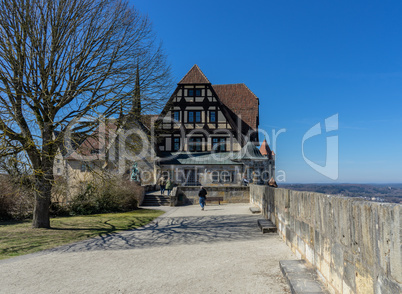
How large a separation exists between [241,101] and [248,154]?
11078 millimetres

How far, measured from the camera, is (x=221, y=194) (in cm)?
2512

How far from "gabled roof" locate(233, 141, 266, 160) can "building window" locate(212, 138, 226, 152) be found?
2266mm

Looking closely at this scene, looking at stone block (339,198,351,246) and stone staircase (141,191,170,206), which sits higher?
stone block (339,198,351,246)

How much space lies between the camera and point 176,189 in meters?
24.8

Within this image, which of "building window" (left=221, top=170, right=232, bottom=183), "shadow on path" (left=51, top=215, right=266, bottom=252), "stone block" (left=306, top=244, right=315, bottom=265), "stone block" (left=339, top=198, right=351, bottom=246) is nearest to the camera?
"stone block" (left=339, top=198, right=351, bottom=246)

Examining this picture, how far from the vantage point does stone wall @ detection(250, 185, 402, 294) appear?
2838mm

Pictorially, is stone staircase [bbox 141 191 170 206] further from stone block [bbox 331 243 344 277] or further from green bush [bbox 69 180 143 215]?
stone block [bbox 331 243 344 277]

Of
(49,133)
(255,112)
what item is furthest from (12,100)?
(255,112)

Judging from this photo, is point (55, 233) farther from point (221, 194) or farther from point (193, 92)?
point (193, 92)

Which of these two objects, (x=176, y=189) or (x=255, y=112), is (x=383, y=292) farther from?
(x=255, y=112)

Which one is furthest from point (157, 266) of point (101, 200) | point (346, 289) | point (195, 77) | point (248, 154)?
point (195, 77)

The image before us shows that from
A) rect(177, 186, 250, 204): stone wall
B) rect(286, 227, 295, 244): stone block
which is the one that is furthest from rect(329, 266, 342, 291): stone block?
rect(177, 186, 250, 204): stone wall

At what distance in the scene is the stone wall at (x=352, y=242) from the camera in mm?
2838

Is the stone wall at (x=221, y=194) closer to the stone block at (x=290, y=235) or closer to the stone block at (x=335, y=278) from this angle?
the stone block at (x=290, y=235)
